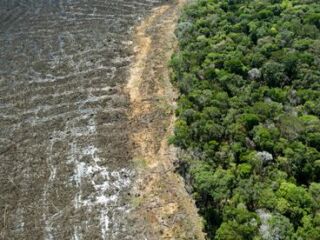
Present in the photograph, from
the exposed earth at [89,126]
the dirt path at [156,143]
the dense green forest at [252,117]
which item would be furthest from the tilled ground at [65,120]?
the dense green forest at [252,117]

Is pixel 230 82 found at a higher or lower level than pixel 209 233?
higher

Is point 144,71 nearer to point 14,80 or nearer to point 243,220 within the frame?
point 14,80

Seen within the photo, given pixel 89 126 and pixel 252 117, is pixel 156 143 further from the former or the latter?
pixel 252 117

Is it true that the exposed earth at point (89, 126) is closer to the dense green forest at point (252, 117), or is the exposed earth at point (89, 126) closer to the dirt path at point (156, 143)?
the dirt path at point (156, 143)

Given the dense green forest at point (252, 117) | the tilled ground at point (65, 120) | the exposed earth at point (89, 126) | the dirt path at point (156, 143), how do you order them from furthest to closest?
1. the tilled ground at point (65, 120)
2. the exposed earth at point (89, 126)
3. the dirt path at point (156, 143)
4. the dense green forest at point (252, 117)

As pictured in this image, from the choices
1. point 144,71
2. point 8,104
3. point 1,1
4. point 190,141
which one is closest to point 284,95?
point 190,141

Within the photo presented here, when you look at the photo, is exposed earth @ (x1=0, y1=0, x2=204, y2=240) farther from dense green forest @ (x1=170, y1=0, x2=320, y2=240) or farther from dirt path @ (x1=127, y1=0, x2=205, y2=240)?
dense green forest @ (x1=170, y1=0, x2=320, y2=240)

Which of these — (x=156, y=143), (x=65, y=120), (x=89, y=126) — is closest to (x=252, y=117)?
(x=156, y=143)
